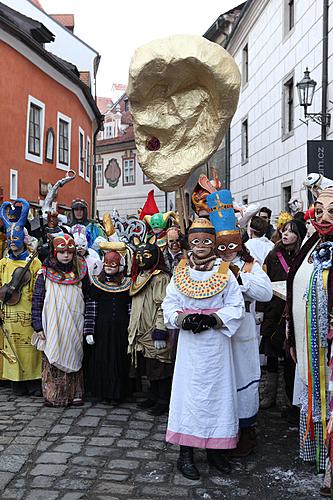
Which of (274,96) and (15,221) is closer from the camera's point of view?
(15,221)

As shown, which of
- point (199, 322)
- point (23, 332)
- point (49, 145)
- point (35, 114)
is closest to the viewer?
point (199, 322)

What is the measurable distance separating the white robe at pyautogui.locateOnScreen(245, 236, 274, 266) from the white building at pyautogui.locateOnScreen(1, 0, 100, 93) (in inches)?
679

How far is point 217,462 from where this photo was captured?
3990mm

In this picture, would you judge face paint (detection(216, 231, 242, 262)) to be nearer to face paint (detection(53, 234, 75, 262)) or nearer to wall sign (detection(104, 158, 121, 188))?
face paint (detection(53, 234, 75, 262))

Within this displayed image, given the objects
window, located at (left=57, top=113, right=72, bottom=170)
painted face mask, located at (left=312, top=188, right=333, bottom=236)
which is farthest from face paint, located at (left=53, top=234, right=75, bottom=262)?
window, located at (left=57, top=113, right=72, bottom=170)

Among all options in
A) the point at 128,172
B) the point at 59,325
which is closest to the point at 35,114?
the point at 59,325

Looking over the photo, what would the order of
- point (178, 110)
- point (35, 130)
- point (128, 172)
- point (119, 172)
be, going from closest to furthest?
point (178, 110)
point (35, 130)
point (128, 172)
point (119, 172)

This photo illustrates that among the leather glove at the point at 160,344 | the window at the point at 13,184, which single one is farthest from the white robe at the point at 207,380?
the window at the point at 13,184

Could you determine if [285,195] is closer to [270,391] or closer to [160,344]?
[270,391]

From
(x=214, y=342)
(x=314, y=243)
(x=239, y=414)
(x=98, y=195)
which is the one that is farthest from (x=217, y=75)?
(x=98, y=195)

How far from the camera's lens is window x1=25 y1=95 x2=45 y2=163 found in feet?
53.3

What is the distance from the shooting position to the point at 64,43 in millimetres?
24469

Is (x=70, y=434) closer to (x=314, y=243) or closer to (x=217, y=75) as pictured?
(x=314, y=243)

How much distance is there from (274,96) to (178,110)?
11246 millimetres
